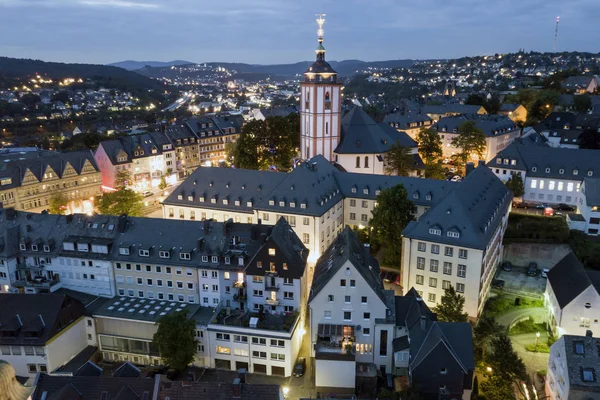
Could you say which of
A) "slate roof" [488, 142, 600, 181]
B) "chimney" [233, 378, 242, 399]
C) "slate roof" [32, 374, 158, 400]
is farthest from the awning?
"slate roof" [488, 142, 600, 181]

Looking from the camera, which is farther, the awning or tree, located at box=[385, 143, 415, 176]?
tree, located at box=[385, 143, 415, 176]

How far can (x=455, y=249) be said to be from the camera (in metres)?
51.0

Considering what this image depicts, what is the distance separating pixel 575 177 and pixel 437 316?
4313 centimetres

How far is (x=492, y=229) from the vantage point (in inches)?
2137

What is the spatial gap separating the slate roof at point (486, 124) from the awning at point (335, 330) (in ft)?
258

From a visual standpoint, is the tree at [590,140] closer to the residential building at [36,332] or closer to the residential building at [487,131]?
the residential building at [487,131]

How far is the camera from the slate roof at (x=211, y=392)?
34.2 meters

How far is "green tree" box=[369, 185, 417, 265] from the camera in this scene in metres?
59.9

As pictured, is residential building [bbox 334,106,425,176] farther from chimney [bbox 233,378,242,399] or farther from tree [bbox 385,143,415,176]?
chimney [bbox 233,378,242,399]

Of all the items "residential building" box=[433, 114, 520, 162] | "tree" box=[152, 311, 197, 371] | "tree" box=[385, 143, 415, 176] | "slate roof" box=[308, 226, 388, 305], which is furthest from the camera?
"residential building" box=[433, 114, 520, 162]

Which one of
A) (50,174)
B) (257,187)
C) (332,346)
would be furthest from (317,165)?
(50,174)

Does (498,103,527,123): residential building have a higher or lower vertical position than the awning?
higher

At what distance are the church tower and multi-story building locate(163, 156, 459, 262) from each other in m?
14.5

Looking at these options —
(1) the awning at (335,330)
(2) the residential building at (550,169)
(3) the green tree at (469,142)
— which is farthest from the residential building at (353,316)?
(3) the green tree at (469,142)
